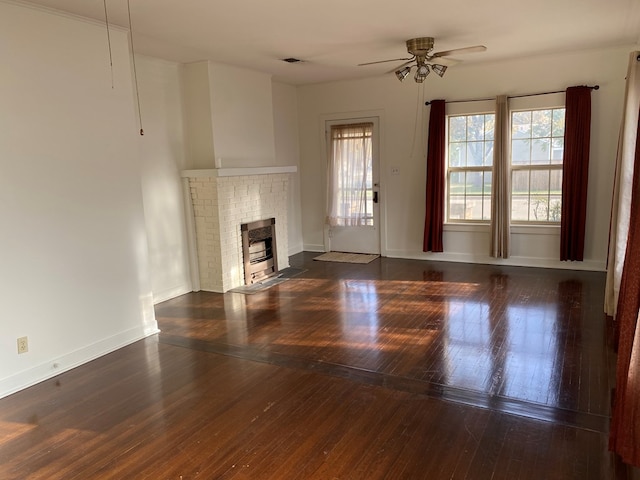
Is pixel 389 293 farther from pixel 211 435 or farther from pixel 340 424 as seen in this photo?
pixel 211 435

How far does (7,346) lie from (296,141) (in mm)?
5232

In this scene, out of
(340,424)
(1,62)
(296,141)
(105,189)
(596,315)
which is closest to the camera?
(340,424)

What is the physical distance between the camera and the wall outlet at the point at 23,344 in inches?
133

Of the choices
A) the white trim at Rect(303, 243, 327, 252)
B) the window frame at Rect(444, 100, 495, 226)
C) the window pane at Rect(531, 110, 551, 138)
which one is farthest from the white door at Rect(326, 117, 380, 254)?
the window pane at Rect(531, 110, 551, 138)

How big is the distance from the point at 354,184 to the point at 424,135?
1.27 m

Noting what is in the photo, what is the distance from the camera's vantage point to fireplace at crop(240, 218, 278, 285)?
596cm

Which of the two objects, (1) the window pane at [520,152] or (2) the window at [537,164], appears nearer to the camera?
(2) the window at [537,164]

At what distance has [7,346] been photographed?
3297mm

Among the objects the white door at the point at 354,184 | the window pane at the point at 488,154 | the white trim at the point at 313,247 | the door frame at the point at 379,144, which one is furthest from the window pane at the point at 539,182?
the white trim at the point at 313,247

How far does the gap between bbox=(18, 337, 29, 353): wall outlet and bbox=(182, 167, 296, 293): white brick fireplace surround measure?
2.45 metres

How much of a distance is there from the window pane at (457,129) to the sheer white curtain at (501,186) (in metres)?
0.50

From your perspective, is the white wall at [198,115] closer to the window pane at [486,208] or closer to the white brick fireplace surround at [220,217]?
the white brick fireplace surround at [220,217]

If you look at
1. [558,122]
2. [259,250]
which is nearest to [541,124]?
[558,122]

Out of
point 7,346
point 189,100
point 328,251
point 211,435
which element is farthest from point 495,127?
point 7,346
